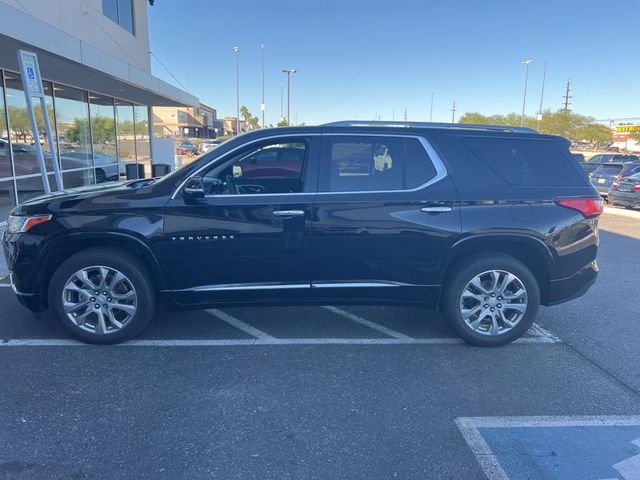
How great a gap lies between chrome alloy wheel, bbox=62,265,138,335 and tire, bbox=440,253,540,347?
2.75 metres

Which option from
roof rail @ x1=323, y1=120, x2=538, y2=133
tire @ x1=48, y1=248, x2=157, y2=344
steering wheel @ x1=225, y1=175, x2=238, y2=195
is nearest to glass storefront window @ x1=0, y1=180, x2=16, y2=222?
tire @ x1=48, y1=248, x2=157, y2=344

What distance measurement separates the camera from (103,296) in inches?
156

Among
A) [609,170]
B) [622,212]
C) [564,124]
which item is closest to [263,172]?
[622,212]

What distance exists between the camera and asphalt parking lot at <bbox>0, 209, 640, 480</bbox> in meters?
2.66

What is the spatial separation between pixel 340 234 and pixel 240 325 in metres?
1.44

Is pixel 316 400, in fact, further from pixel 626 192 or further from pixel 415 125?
pixel 626 192

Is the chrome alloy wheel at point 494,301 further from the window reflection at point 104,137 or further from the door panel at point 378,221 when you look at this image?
the window reflection at point 104,137

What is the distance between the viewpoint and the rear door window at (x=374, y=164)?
4.04 metres

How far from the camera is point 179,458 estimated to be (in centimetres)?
267

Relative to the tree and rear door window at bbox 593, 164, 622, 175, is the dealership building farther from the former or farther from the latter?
the tree

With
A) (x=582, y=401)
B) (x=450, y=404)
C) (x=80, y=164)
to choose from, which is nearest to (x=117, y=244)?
(x=450, y=404)

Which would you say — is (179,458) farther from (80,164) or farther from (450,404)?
(80,164)

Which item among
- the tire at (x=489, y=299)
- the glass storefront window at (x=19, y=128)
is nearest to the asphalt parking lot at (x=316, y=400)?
the tire at (x=489, y=299)

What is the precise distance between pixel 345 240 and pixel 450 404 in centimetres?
151
